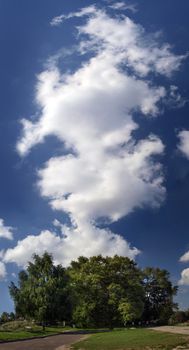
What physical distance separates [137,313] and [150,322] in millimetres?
28502

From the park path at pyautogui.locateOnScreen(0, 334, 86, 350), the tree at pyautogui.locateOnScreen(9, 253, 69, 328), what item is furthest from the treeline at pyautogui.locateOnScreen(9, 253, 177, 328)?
the park path at pyautogui.locateOnScreen(0, 334, 86, 350)

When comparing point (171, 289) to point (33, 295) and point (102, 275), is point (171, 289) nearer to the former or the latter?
point (102, 275)

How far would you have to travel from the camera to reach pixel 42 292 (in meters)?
63.9

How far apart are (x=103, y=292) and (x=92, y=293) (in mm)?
3145

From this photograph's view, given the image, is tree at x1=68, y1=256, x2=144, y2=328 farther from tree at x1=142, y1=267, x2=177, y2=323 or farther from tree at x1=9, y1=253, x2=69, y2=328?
tree at x1=142, y1=267, x2=177, y2=323

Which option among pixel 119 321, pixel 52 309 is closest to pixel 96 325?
pixel 119 321

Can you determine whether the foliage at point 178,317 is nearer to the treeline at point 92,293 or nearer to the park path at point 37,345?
the treeline at point 92,293

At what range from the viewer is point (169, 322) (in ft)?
341

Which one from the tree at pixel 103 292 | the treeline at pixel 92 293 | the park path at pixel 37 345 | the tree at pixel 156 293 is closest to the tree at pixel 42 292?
the treeline at pixel 92 293

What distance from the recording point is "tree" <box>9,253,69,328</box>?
6319 cm

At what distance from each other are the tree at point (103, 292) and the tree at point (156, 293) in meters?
21.6

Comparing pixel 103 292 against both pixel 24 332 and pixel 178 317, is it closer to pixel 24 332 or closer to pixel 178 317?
pixel 24 332

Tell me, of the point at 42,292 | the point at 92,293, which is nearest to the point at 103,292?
the point at 92,293

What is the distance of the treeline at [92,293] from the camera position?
211 ft
